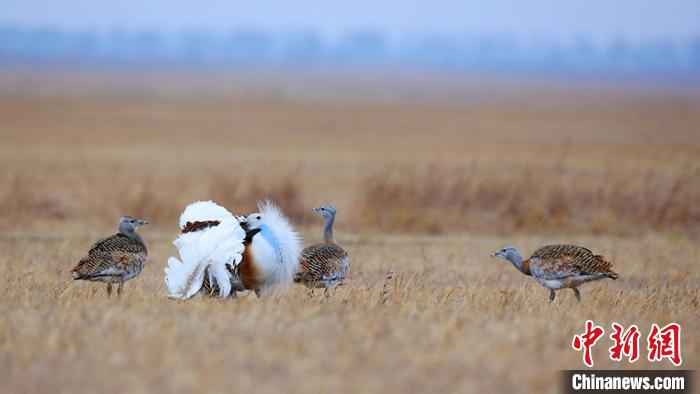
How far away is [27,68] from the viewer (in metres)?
145

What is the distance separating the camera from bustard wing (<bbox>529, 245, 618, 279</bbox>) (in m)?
10.5

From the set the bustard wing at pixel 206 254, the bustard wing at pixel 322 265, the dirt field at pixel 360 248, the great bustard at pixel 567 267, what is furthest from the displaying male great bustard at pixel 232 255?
the great bustard at pixel 567 267

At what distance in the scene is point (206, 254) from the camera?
992 centimetres

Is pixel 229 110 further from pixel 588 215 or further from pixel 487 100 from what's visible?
pixel 588 215

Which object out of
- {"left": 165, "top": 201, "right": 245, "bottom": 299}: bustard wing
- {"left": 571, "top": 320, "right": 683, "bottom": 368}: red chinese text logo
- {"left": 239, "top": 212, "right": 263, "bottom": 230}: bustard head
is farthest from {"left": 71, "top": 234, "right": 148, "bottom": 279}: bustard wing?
{"left": 571, "top": 320, "right": 683, "bottom": 368}: red chinese text logo

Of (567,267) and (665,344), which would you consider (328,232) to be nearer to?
(567,267)

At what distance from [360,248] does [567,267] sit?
5775 millimetres

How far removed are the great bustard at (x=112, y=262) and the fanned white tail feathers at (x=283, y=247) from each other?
4.24 feet

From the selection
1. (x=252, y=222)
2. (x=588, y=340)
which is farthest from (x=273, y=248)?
(x=588, y=340)

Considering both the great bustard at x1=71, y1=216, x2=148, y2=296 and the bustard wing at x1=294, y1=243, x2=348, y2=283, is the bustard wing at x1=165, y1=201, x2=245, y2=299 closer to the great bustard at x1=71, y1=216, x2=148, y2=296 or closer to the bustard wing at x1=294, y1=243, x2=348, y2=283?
the great bustard at x1=71, y1=216, x2=148, y2=296

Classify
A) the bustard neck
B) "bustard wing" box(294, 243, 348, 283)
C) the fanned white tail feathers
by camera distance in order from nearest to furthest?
the fanned white tail feathers
"bustard wing" box(294, 243, 348, 283)
the bustard neck

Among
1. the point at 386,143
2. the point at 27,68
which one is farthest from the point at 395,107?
the point at 27,68

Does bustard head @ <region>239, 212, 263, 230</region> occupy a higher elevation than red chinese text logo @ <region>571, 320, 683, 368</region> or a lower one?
higher

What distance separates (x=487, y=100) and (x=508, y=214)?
2578 inches
